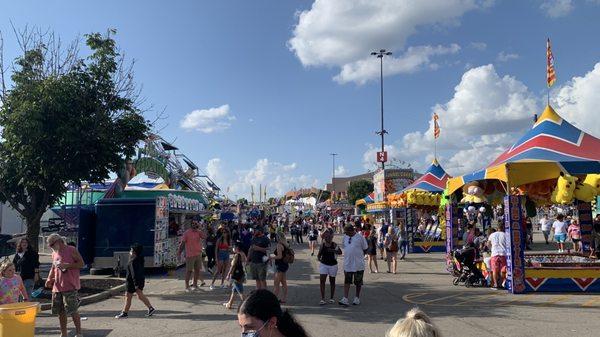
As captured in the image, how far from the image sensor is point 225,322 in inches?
344

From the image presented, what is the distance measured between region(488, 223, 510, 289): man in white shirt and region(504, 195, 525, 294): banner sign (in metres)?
0.28

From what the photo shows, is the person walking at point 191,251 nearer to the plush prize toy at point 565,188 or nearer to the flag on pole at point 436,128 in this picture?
the plush prize toy at point 565,188

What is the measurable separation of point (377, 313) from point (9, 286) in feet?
20.8

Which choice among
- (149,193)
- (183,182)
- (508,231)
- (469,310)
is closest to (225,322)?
(469,310)

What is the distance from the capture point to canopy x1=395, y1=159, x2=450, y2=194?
27391 millimetres

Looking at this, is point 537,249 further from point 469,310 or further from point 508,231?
point 469,310

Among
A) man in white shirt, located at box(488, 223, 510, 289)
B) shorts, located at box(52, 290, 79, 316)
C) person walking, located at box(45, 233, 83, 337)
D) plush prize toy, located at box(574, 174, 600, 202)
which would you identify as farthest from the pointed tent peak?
shorts, located at box(52, 290, 79, 316)

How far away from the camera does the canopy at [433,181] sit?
27.4m

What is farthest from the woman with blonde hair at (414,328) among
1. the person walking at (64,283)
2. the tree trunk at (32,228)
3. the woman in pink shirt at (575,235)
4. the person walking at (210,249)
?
the woman in pink shirt at (575,235)

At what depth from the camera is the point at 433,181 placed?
28.2 metres

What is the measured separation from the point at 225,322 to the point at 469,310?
4830 mm

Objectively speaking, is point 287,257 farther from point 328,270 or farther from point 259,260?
point 328,270

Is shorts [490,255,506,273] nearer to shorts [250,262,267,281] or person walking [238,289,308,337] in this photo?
shorts [250,262,267,281]

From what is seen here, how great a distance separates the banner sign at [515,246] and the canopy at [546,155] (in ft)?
1.73
